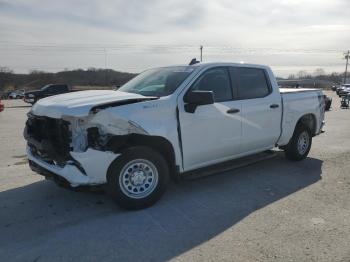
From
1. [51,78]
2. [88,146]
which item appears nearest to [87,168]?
[88,146]

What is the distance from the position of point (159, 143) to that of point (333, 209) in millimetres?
2415

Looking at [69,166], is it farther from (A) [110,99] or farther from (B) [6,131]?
(B) [6,131]

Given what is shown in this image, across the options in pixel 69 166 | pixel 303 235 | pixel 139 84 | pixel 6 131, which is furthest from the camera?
pixel 6 131

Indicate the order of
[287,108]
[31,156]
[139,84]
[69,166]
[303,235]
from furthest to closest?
[287,108]
[139,84]
[31,156]
[69,166]
[303,235]

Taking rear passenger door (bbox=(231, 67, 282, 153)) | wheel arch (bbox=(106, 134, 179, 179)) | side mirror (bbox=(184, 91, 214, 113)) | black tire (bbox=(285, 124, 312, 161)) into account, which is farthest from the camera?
black tire (bbox=(285, 124, 312, 161))

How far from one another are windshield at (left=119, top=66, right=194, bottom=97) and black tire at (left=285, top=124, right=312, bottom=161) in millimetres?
2944

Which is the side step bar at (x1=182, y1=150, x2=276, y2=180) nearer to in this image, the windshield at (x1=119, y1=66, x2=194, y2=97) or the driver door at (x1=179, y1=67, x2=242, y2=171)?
the driver door at (x1=179, y1=67, x2=242, y2=171)

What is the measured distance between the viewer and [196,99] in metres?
5.03

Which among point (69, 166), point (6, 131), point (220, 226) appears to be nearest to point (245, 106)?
point (220, 226)

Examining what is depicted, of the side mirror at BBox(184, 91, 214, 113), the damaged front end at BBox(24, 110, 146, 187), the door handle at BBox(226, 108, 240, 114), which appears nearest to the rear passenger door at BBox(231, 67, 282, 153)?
the door handle at BBox(226, 108, 240, 114)

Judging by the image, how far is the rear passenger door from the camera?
612cm

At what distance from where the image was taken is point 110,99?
4.71 meters

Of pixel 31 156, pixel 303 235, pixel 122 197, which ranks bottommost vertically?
pixel 303 235

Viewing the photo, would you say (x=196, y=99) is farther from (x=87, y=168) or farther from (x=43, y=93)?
(x=43, y=93)
